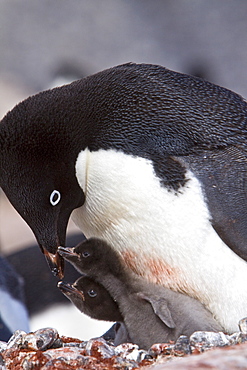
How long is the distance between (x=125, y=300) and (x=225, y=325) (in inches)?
8.8

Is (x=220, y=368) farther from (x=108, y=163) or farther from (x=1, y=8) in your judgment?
(x=1, y=8)

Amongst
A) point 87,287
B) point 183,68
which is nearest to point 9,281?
point 87,287

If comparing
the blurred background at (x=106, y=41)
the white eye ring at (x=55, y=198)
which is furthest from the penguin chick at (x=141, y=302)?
the blurred background at (x=106, y=41)

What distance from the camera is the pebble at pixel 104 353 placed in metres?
1.09

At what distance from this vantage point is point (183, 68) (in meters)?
4.05

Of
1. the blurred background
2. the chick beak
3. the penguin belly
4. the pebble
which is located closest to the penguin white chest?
the penguin belly

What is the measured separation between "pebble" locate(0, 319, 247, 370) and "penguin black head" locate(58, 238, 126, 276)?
27 cm

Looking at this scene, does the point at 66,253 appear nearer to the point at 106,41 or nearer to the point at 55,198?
the point at 55,198

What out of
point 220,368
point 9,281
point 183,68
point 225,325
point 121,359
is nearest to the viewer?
point 220,368

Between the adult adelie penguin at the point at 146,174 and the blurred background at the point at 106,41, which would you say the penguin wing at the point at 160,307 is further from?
the blurred background at the point at 106,41

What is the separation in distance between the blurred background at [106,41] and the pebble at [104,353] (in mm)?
2754

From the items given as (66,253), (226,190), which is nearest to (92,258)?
(66,253)

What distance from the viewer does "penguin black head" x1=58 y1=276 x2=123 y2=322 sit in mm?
1436

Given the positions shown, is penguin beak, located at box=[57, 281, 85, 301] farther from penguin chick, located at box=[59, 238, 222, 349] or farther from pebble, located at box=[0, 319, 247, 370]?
pebble, located at box=[0, 319, 247, 370]
